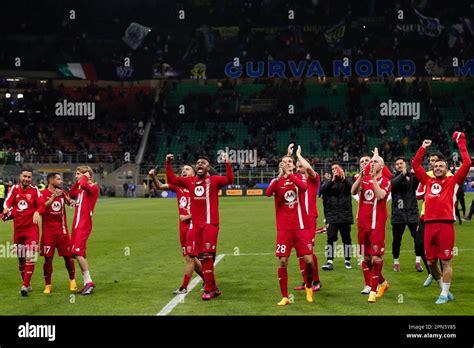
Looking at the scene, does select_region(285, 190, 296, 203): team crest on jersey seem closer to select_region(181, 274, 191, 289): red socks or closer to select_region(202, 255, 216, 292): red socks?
select_region(202, 255, 216, 292): red socks

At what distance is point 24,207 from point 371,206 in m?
6.67

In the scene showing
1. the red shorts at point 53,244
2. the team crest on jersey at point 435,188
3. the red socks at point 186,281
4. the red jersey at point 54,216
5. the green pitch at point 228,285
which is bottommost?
the green pitch at point 228,285

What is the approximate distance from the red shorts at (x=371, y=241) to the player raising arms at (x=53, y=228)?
5.53 m

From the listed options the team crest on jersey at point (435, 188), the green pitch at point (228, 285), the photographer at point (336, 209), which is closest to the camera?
the green pitch at point (228, 285)

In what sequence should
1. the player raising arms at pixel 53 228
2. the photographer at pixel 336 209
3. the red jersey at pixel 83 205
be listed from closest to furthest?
the red jersey at pixel 83 205 < the player raising arms at pixel 53 228 < the photographer at pixel 336 209

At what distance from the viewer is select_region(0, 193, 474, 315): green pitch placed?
11.2 m

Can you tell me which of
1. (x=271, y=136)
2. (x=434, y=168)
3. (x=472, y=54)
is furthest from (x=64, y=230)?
(x=472, y=54)

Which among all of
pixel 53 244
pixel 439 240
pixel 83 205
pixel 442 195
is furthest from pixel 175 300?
pixel 442 195

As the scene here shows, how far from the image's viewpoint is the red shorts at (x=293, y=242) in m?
11.6

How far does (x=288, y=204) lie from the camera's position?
38.8ft

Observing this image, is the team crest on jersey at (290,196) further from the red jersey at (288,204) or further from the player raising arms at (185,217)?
the player raising arms at (185,217)

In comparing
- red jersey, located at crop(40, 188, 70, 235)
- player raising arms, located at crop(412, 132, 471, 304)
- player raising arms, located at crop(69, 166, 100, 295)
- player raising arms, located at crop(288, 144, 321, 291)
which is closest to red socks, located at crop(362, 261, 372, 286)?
player raising arms, located at crop(288, 144, 321, 291)

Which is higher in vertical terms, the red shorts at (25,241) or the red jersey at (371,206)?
the red jersey at (371,206)

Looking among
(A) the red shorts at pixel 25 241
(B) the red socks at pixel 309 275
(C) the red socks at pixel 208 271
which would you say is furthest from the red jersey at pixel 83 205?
(B) the red socks at pixel 309 275
